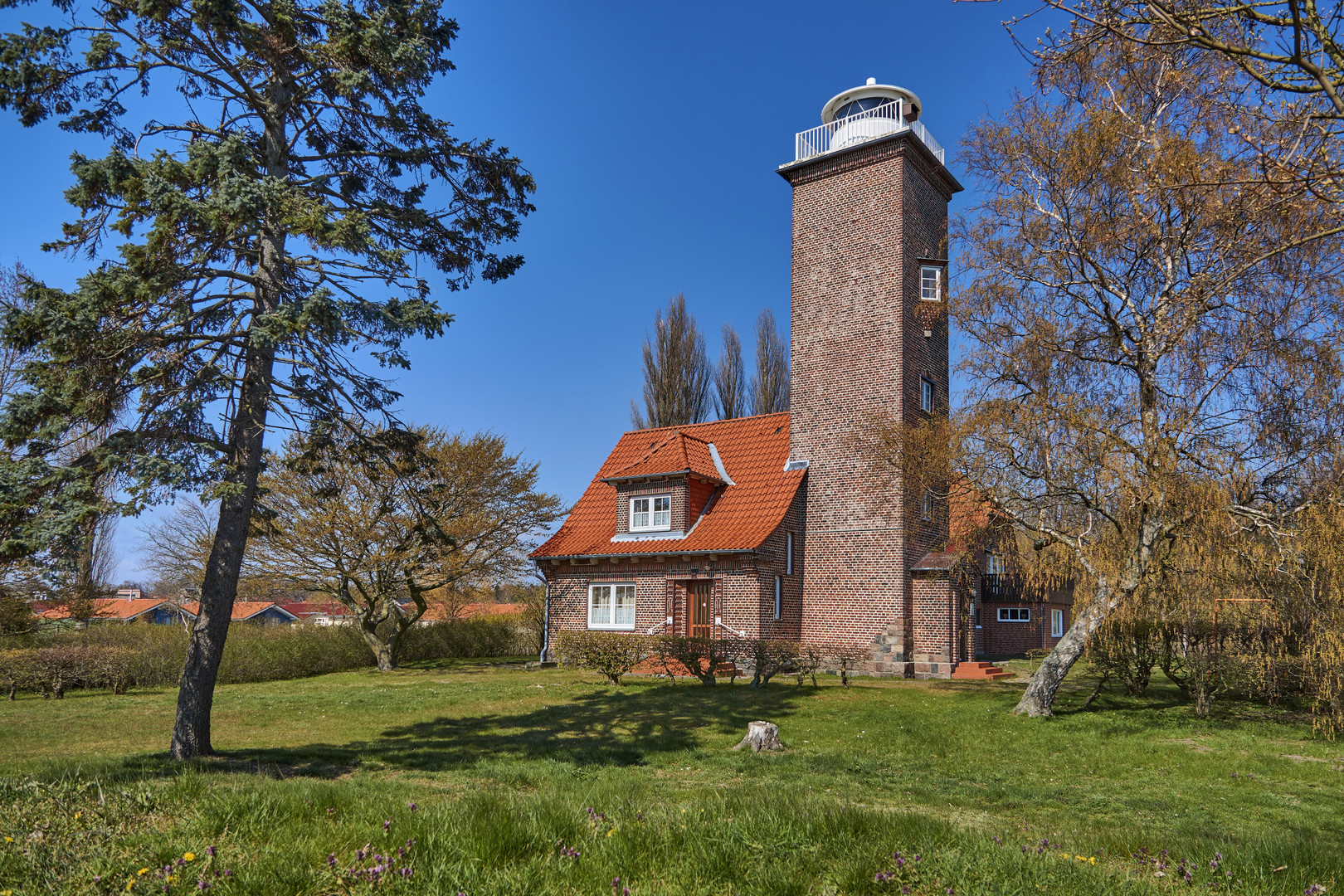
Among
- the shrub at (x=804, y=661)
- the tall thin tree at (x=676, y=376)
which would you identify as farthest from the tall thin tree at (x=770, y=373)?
the shrub at (x=804, y=661)

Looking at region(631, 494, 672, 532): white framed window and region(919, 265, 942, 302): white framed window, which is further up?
region(919, 265, 942, 302): white framed window

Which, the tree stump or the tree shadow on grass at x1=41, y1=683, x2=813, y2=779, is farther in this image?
the tree stump

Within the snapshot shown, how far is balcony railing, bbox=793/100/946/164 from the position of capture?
23656 mm

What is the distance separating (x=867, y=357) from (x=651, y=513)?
753 cm

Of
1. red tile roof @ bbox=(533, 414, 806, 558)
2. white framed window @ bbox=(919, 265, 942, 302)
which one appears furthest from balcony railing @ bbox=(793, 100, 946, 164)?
red tile roof @ bbox=(533, 414, 806, 558)

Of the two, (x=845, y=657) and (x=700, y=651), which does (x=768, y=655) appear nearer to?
(x=700, y=651)

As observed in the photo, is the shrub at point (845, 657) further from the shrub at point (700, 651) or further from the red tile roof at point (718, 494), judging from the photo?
the red tile roof at point (718, 494)

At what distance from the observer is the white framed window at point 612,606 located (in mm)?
23625

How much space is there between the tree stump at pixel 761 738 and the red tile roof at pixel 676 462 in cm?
1207

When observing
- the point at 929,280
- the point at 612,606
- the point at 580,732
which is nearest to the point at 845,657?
the point at 612,606

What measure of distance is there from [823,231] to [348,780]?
19689mm

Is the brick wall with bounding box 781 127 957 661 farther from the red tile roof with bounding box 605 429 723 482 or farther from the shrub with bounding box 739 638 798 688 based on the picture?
the shrub with bounding box 739 638 798 688

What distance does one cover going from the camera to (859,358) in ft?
74.3

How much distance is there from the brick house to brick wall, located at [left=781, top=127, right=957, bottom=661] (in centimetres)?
5
